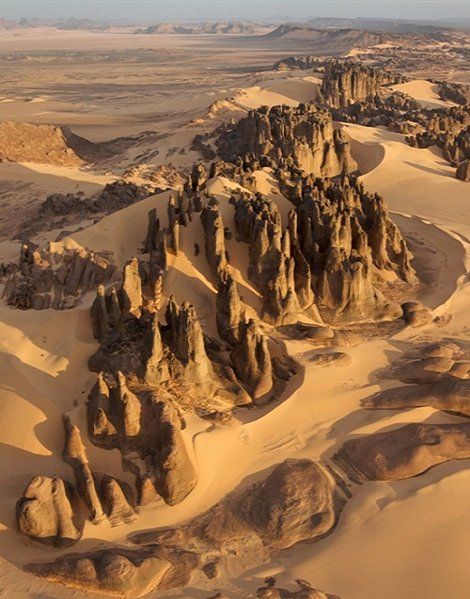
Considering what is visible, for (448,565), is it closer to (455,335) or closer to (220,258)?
(455,335)

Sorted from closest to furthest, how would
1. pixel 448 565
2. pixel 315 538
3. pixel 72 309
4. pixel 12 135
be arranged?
pixel 448 565 < pixel 315 538 < pixel 72 309 < pixel 12 135

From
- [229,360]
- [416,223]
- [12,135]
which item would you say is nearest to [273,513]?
[229,360]

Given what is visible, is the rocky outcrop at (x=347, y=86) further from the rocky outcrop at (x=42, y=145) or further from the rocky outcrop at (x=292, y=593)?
the rocky outcrop at (x=292, y=593)

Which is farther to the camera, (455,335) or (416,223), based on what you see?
(416,223)

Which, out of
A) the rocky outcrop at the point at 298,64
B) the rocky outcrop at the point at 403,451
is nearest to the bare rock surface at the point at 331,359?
the rocky outcrop at the point at 403,451

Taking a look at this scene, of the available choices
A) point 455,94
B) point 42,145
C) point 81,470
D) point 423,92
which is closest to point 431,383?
point 81,470
